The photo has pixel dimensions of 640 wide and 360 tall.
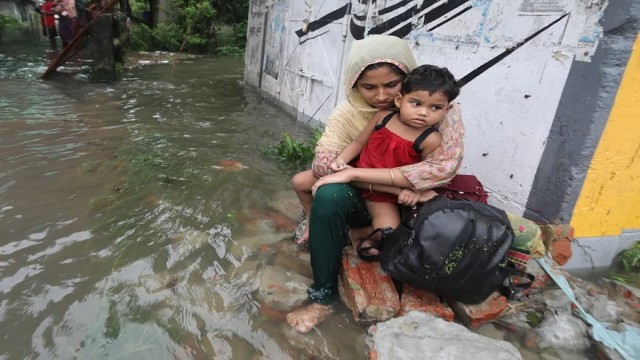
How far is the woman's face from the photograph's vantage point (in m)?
2.29

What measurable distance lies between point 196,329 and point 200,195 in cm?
182

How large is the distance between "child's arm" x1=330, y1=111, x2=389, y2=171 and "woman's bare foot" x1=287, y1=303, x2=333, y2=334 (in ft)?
2.72

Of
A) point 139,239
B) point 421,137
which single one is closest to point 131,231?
point 139,239

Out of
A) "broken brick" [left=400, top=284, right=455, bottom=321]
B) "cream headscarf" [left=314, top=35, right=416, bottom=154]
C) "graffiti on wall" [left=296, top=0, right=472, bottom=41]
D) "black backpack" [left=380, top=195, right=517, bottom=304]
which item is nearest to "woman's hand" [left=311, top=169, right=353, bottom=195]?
"cream headscarf" [left=314, top=35, right=416, bottom=154]

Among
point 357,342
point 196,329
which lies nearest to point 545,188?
point 357,342

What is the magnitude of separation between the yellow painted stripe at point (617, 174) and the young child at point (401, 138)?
1039mm

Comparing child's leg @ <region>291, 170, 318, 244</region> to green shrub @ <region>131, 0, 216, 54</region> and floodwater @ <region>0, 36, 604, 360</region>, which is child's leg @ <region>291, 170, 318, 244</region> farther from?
green shrub @ <region>131, 0, 216, 54</region>

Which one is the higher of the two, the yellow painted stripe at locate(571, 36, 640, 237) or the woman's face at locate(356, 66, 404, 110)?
the woman's face at locate(356, 66, 404, 110)

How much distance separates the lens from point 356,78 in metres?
2.36

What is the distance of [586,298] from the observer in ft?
7.89

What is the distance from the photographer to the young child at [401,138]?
2.06 metres

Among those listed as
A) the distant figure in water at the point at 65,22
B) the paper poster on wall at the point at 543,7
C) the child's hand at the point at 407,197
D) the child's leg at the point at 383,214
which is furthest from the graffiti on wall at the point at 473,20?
the distant figure in water at the point at 65,22

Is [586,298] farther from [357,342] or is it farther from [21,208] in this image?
[21,208]

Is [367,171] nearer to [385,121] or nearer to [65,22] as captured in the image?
[385,121]
